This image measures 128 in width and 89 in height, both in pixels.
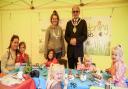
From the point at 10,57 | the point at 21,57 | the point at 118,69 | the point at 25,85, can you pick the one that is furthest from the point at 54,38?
the point at 118,69

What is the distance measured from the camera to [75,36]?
2.78 meters

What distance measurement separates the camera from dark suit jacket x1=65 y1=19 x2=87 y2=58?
2764mm

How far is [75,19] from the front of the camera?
2.80m

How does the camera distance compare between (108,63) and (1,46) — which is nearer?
(108,63)

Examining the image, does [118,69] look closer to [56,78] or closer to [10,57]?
[56,78]

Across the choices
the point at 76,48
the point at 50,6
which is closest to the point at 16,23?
the point at 50,6

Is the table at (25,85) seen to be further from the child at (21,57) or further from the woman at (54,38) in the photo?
the woman at (54,38)

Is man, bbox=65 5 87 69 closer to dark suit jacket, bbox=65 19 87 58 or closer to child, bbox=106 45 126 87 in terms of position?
dark suit jacket, bbox=65 19 87 58

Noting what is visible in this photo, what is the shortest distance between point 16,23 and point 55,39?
1.23 meters

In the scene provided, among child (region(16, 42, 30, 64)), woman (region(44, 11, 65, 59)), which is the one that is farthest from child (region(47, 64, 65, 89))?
woman (region(44, 11, 65, 59))

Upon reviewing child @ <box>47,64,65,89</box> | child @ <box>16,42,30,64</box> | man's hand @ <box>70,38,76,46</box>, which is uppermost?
man's hand @ <box>70,38,76,46</box>

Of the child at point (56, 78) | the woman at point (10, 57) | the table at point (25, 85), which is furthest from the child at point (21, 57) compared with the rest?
the child at point (56, 78)

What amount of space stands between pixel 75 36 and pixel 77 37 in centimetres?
3

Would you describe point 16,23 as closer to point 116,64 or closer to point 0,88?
point 0,88
